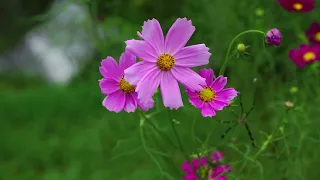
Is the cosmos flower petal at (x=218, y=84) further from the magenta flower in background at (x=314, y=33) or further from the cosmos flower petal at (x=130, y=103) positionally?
the magenta flower in background at (x=314, y=33)

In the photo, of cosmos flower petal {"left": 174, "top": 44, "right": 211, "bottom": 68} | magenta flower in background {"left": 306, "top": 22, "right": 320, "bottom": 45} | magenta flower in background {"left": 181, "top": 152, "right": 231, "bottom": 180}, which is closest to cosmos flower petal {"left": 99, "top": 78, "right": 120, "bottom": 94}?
cosmos flower petal {"left": 174, "top": 44, "right": 211, "bottom": 68}

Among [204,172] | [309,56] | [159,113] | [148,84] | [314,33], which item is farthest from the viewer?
[159,113]

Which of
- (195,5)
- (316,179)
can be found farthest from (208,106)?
(195,5)

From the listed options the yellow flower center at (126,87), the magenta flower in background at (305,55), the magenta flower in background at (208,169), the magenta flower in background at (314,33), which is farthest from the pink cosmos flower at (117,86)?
the magenta flower in background at (314,33)

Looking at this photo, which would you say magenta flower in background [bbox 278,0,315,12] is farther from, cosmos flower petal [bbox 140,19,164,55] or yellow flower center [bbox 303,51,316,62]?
cosmos flower petal [bbox 140,19,164,55]

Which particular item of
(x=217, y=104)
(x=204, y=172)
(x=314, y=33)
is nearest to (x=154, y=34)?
(x=217, y=104)

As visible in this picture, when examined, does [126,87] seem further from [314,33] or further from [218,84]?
[314,33]
